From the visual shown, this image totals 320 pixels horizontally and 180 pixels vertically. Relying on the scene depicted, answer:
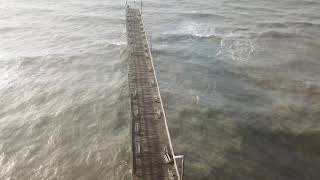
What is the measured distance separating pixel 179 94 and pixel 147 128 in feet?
36.0

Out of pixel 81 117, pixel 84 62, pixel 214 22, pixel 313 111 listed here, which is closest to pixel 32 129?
pixel 81 117

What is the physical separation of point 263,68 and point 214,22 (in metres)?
20.6

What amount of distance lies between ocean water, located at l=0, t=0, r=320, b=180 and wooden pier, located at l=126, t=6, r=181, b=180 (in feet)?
9.41

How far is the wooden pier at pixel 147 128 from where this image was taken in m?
21.0

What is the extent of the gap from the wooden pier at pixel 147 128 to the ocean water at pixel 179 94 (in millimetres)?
2868

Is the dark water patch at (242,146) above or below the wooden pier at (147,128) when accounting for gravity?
below

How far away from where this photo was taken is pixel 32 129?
29719 mm

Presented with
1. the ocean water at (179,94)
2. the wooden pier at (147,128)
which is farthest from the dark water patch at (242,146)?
the wooden pier at (147,128)

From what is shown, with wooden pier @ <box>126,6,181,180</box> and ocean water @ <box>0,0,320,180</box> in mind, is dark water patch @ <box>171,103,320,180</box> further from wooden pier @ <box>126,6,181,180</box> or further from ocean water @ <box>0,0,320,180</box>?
wooden pier @ <box>126,6,181,180</box>

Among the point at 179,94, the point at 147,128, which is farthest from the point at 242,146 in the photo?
the point at 179,94

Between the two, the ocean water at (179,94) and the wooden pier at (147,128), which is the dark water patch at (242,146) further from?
the wooden pier at (147,128)

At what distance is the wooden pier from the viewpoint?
21031 millimetres

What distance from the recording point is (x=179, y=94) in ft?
115

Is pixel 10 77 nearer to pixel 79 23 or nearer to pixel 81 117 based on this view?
pixel 81 117
